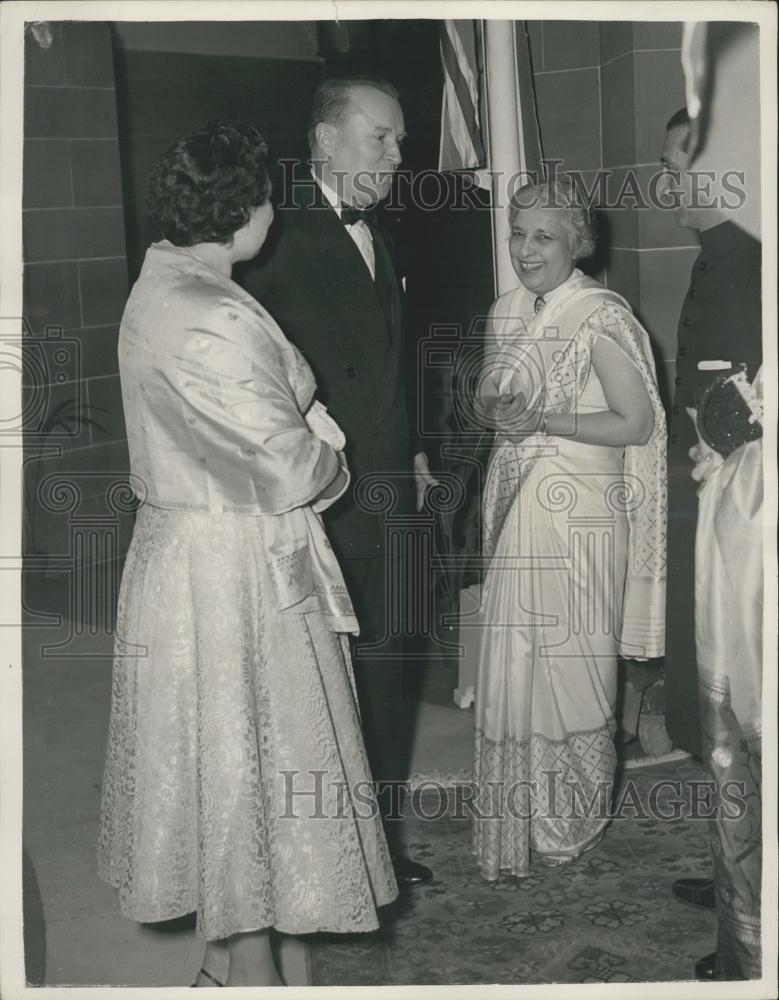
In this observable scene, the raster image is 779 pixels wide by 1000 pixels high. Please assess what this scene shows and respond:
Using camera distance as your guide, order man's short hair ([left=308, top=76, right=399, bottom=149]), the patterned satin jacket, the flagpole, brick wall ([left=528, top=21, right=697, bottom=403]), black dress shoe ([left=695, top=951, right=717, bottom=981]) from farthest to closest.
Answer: brick wall ([left=528, top=21, right=697, bottom=403]) < the flagpole < man's short hair ([left=308, top=76, right=399, bottom=149]) < black dress shoe ([left=695, top=951, right=717, bottom=981]) < the patterned satin jacket

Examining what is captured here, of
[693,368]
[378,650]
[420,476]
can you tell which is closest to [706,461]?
[693,368]

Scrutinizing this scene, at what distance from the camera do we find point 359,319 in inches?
116

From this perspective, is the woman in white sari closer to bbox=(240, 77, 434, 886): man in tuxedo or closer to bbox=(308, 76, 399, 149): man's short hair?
bbox=(240, 77, 434, 886): man in tuxedo

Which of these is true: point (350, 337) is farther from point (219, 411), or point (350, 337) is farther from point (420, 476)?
point (219, 411)

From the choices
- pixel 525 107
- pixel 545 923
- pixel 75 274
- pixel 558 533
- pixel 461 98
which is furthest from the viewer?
pixel 75 274

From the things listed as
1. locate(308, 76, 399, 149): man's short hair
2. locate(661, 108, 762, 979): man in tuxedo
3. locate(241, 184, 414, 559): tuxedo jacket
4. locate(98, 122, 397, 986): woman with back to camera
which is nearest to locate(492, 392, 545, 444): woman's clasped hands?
locate(241, 184, 414, 559): tuxedo jacket

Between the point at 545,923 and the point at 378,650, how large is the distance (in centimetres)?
79

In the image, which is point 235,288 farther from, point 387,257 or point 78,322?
point 78,322

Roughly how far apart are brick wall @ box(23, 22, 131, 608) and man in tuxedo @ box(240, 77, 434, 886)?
1.06 metres

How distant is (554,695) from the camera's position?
3.14m

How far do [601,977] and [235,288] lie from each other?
1.71 metres

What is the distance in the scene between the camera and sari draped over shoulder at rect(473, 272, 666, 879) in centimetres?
309

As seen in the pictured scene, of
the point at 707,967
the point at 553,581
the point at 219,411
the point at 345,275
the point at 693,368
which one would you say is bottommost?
the point at 707,967

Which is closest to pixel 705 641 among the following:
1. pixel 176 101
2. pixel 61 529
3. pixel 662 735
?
pixel 662 735
